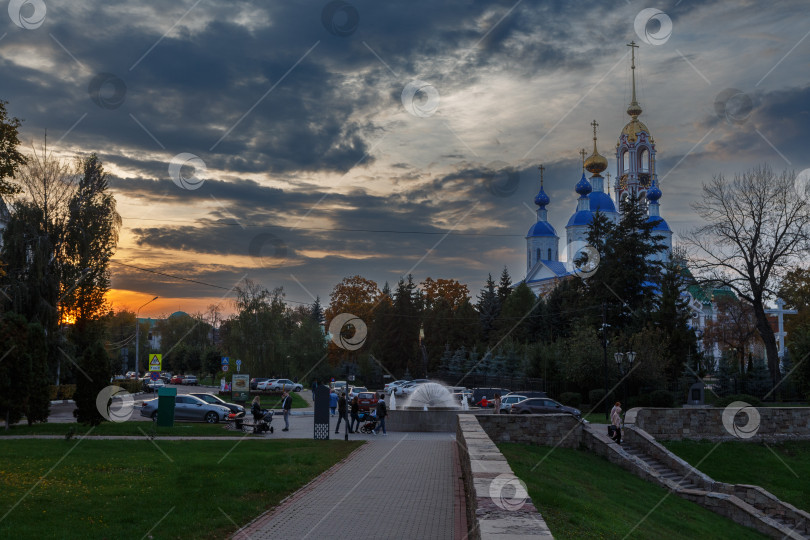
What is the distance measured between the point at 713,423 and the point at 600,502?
16.2 meters

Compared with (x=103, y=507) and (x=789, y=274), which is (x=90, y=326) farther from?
(x=789, y=274)

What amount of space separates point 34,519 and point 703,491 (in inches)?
757

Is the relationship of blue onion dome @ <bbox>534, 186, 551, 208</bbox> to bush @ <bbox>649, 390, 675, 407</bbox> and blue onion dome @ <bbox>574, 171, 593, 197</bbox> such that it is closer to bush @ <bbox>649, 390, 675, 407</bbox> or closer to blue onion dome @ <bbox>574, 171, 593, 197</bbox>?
blue onion dome @ <bbox>574, 171, 593, 197</bbox>

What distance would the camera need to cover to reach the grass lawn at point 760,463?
1017 inches

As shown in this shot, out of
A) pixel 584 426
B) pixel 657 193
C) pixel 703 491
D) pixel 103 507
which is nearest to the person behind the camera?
pixel 103 507

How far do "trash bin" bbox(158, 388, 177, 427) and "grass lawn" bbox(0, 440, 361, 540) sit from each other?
240 inches

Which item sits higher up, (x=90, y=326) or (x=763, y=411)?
(x=90, y=326)

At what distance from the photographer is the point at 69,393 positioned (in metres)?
44.3

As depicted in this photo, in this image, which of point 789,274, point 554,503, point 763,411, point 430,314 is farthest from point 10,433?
point 430,314

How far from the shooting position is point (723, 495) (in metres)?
21.8

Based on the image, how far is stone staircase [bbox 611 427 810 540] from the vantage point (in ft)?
68.1

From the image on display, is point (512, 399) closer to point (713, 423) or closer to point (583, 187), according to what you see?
point (713, 423)

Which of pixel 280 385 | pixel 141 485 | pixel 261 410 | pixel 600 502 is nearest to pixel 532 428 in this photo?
pixel 600 502

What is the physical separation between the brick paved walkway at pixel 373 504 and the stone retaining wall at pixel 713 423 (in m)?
13.7
